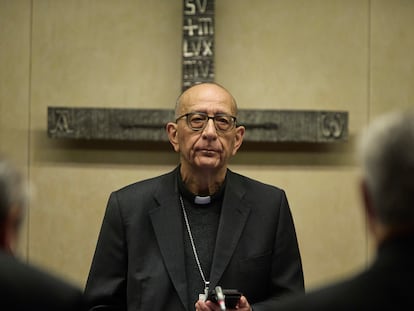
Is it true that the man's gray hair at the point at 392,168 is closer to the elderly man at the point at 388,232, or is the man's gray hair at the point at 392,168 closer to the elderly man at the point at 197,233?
the elderly man at the point at 388,232

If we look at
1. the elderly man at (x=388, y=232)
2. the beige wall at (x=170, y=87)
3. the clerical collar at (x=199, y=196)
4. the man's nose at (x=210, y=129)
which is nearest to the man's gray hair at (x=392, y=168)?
the elderly man at (x=388, y=232)

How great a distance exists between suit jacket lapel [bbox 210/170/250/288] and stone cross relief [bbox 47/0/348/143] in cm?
110

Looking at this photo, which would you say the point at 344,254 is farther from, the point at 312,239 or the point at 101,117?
the point at 101,117

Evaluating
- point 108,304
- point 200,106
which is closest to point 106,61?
point 200,106

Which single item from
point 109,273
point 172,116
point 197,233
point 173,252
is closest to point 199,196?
point 197,233

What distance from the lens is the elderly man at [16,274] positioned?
1.31 metres

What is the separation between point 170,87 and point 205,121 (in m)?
1.31

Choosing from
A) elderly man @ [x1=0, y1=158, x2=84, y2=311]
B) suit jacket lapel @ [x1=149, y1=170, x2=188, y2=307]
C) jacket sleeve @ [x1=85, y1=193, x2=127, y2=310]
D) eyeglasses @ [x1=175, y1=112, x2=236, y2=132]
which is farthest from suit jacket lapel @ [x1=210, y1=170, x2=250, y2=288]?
elderly man @ [x1=0, y1=158, x2=84, y2=311]

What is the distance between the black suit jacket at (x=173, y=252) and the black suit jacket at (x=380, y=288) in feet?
4.43

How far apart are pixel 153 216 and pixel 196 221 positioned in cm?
18

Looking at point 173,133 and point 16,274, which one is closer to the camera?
point 16,274

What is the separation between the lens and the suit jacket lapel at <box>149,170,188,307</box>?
2.68 metres

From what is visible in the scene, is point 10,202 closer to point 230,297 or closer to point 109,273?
point 230,297

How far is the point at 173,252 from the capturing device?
8.96ft
